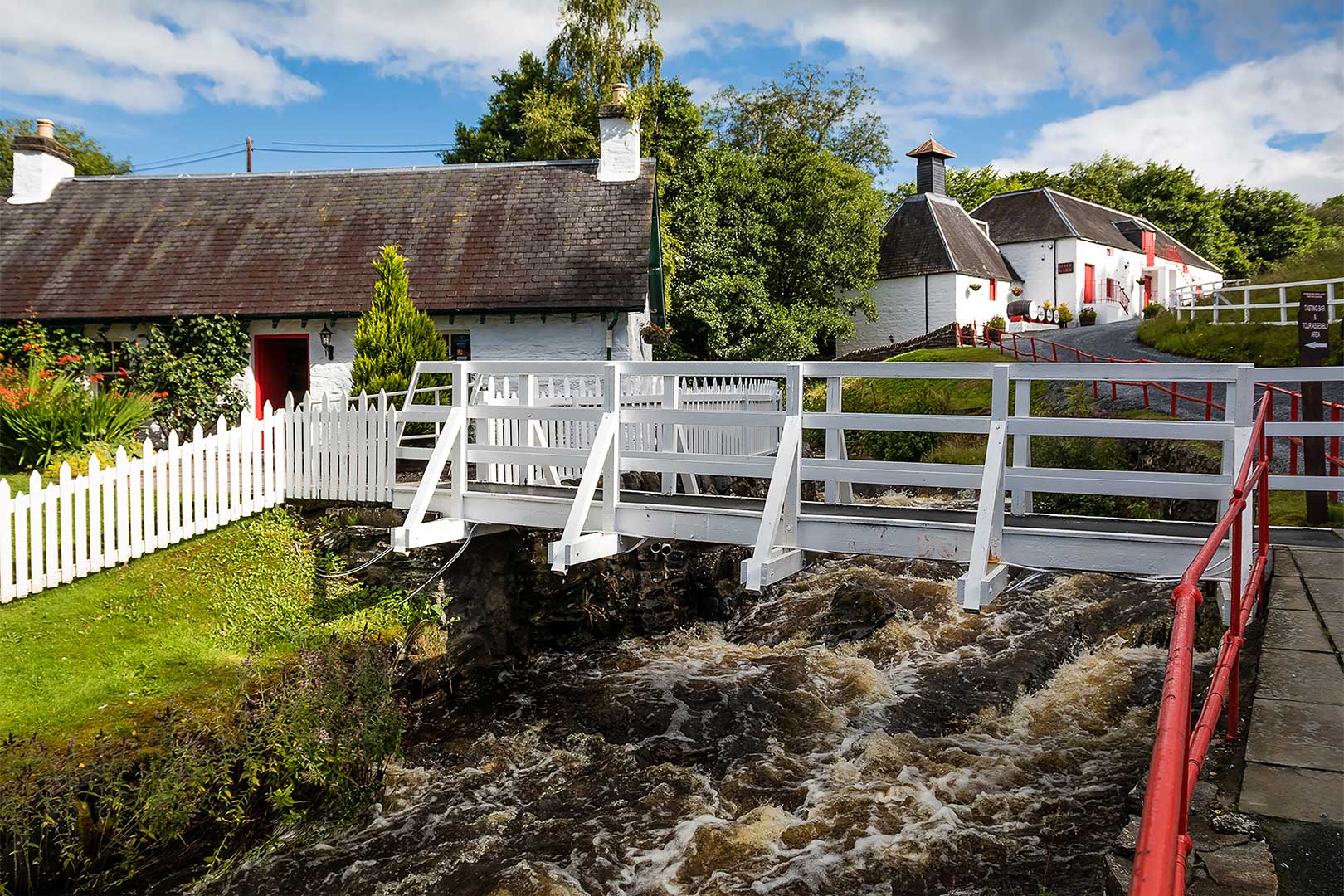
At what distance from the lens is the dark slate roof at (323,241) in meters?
18.4

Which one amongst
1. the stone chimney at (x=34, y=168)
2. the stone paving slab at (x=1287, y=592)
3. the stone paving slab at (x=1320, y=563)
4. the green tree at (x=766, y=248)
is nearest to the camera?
the stone paving slab at (x=1287, y=592)

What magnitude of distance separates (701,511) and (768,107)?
3486cm

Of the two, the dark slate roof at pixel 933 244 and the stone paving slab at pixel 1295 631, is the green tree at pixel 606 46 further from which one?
the stone paving slab at pixel 1295 631

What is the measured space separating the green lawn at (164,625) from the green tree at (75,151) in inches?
1705

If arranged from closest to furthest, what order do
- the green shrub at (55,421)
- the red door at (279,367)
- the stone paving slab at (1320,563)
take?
the stone paving slab at (1320,563)
the green shrub at (55,421)
the red door at (279,367)

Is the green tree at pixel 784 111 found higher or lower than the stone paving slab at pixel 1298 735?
higher

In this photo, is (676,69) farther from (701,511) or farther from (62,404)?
(701,511)

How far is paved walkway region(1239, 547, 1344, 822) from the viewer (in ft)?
11.3

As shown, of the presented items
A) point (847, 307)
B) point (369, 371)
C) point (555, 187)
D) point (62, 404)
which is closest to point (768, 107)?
point (847, 307)

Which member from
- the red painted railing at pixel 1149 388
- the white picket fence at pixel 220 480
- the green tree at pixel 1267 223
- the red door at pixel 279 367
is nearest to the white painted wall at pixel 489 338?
the red door at pixel 279 367

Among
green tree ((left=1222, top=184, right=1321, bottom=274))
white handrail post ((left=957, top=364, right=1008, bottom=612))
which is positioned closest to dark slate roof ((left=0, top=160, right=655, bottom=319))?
white handrail post ((left=957, top=364, right=1008, bottom=612))

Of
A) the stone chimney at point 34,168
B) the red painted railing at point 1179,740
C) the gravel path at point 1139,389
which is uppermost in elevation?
the stone chimney at point 34,168

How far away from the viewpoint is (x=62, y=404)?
→ 38.3 ft

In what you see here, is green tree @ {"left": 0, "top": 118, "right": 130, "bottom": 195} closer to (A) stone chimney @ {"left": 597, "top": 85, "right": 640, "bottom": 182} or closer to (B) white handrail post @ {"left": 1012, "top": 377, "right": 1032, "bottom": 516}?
(A) stone chimney @ {"left": 597, "top": 85, "right": 640, "bottom": 182}
